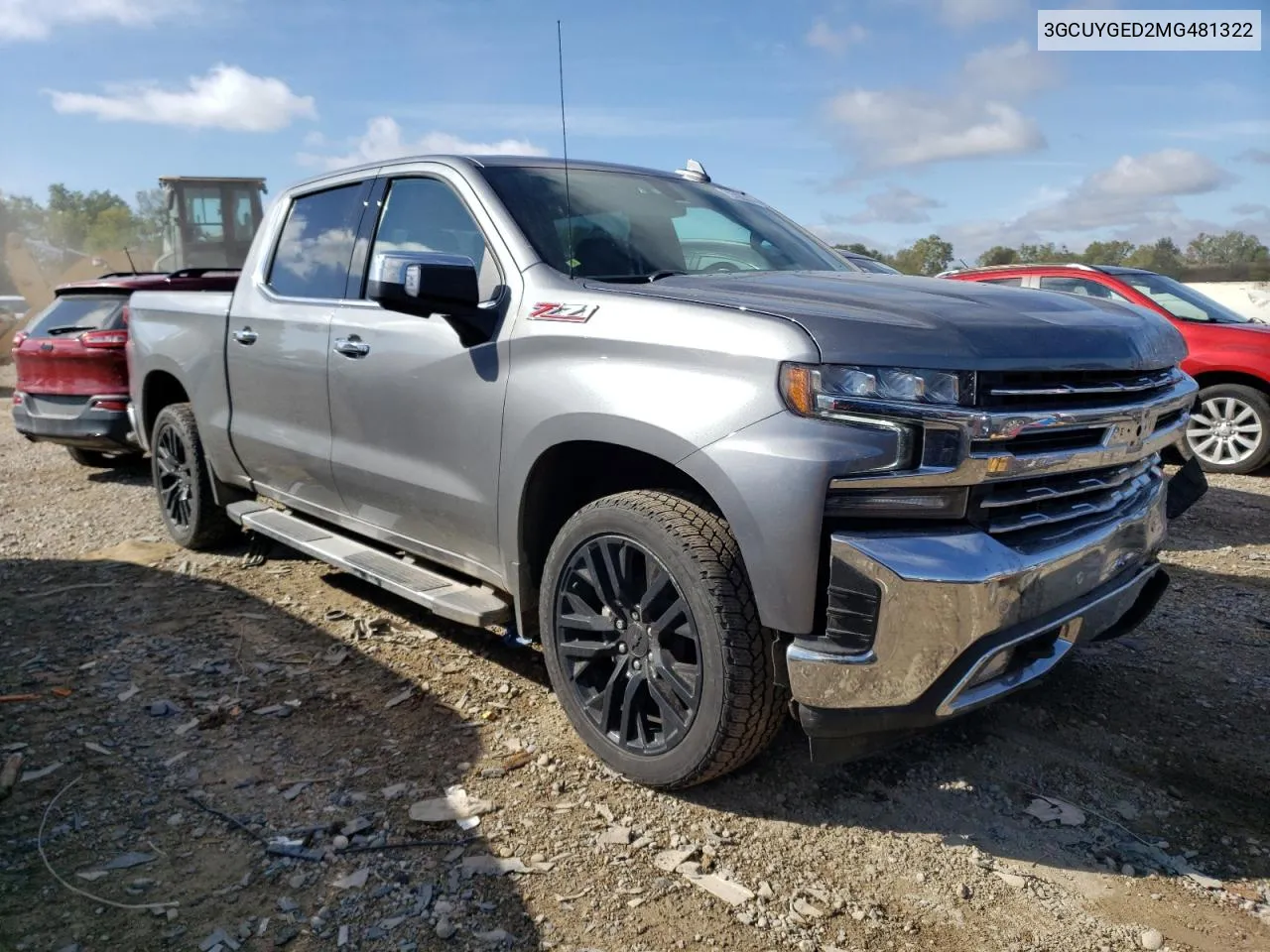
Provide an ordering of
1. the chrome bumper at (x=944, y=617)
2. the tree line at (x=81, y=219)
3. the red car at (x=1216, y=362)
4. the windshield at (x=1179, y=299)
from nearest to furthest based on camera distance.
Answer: the chrome bumper at (x=944, y=617) → the red car at (x=1216, y=362) → the windshield at (x=1179, y=299) → the tree line at (x=81, y=219)

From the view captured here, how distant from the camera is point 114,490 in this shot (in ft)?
25.3

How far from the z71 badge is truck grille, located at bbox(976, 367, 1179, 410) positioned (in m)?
1.15

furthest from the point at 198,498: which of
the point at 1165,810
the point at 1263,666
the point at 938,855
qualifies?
the point at 1263,666

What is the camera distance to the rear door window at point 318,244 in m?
4.14

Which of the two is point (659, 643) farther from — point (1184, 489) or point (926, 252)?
point (926, 252)

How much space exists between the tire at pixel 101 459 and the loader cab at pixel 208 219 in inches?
354

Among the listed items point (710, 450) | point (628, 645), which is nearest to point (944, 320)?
point (710, 450)

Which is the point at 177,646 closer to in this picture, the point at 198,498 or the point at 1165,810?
the point at 198,498

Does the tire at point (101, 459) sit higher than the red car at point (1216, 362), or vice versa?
the red car at point (1216, 362)

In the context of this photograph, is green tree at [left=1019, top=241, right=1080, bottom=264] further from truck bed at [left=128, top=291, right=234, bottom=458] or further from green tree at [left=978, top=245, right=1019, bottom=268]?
truck bed at [left=128, top=291, right=234, bottom=458]

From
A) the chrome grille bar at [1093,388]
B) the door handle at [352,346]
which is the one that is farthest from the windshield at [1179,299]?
the door handle at [352,346]

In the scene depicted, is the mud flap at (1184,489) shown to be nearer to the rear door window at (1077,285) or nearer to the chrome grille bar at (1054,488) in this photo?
the chrome grille bar at (1054,488)

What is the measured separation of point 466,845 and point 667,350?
57.8 inches

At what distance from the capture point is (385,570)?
3.84 m
